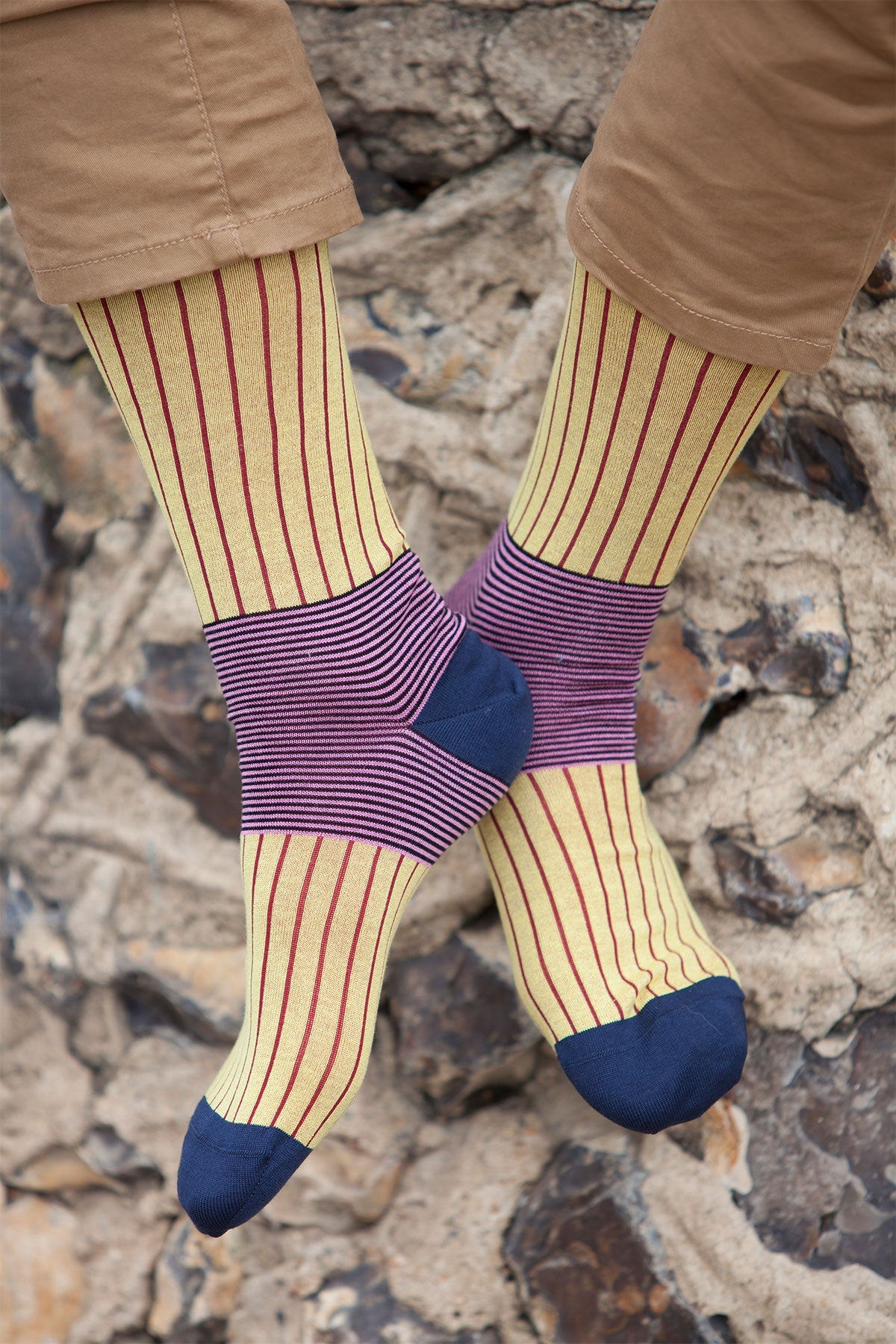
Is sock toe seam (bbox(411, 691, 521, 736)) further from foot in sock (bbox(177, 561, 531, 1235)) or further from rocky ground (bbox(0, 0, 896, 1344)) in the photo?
rocky ground (bbox(0, 0, 896, 1344))

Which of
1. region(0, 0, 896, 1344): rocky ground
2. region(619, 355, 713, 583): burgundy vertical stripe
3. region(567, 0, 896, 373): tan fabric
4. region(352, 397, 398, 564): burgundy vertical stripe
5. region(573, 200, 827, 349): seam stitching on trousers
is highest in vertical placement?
region(567, 0, 896, 373): tan fabric

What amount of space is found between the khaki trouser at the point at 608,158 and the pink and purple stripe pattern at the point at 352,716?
243mm

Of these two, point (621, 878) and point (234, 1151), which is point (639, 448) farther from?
point (234, 1151)

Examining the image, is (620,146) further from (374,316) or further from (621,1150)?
(621,1150)

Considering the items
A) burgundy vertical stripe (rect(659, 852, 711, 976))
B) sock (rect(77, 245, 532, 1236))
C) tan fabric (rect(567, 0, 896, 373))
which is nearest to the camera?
tan fabric (rect(567, 0, 896, 373))

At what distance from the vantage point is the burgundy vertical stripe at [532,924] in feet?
2.47

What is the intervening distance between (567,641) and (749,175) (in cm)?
34

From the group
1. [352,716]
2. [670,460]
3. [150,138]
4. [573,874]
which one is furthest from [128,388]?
[573,874]

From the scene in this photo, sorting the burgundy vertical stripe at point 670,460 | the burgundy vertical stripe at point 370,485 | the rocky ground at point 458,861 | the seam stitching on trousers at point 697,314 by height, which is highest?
the seam stitching on trousers at point 697,314

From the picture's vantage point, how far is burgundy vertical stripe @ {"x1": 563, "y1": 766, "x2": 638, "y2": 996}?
743mm

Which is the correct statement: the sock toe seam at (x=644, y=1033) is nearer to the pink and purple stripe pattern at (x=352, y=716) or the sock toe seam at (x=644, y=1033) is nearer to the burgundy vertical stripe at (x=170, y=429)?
the pink and purple stripe pattern at (x=352, y=716)

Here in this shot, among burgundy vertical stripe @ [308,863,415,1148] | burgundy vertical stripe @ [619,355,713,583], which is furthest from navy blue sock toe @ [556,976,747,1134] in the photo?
burgundy vertical stripe @ [619,355,713,583]

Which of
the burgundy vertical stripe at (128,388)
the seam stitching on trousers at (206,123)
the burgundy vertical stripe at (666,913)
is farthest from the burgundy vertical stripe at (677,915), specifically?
the seam stitching on trousers at (206,123)

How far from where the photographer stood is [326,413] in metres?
0.70
